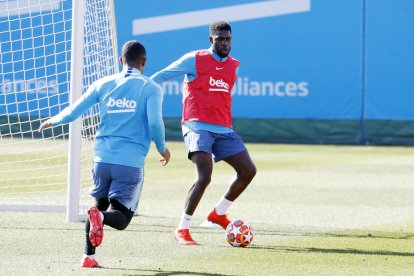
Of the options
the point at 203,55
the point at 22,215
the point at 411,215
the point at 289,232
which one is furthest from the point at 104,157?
the point at 411,215

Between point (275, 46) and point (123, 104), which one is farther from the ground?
point (123, 104)

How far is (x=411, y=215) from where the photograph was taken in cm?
1314

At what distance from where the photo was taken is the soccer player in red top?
10.6m

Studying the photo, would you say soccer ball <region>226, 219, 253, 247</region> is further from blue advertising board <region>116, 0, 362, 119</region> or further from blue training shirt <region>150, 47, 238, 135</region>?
blue advertising board <region>116, 0, 362, 119</region>

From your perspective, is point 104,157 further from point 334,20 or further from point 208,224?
point 334,20

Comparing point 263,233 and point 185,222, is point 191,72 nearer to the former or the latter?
point 185,222

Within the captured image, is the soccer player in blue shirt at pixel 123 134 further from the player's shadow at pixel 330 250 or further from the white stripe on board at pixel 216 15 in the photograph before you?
the white stripe on board at pixel 216 15

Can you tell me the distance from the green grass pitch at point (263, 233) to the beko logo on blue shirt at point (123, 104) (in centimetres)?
129

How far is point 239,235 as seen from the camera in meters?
10.0

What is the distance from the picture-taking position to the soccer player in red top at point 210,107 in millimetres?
10555

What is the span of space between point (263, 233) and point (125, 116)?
9.81 feet

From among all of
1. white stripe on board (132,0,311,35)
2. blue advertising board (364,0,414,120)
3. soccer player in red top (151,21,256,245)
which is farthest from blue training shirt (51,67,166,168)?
white stripe on board (132,0,311,35)

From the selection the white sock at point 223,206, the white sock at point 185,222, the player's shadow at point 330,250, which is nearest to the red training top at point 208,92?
the white sock at point 223,206

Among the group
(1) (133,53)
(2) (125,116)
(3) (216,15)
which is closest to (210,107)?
(1) (133,53)
